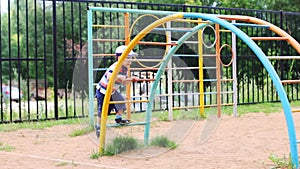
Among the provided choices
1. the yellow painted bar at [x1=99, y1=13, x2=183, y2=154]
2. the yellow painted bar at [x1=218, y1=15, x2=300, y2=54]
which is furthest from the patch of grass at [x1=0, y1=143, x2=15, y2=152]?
the yellow painted bar at [x1=218, y1=15, x2=300, y2=54]

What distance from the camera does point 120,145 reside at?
207 inches

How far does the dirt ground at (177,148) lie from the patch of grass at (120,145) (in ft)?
0.22

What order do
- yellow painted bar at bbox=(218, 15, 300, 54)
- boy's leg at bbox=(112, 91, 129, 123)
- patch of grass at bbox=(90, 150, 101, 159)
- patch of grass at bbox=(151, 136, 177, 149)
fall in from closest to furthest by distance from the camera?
1. yellow painted bar at bbox=(218, 15, 300, 54)
2. patch of grass at bbox=(90, 150, 101, 159)
3. patch of grass at bbox=(151, 136, 177, 149)
4. boy's leg at bbox=(112, 91, 129, 123)

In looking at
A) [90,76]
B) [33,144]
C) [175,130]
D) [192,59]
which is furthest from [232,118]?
[192,59]

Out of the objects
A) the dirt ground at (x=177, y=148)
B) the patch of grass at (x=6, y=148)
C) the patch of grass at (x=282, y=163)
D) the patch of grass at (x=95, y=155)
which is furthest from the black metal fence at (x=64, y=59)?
the patch of grass at (x=282, y=163)

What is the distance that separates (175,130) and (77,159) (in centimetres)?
264

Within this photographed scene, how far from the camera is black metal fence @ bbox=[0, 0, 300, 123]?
8.65 m

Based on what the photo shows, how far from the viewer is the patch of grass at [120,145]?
5176 mm

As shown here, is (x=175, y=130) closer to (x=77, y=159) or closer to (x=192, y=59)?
(x=77, y=159)

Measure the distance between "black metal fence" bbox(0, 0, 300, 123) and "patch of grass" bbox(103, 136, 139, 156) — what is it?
11.2 ft

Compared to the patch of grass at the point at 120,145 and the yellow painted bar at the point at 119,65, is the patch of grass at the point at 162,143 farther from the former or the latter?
the yellow painted bar at the point at 119,65

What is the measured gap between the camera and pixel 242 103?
11.2 meters

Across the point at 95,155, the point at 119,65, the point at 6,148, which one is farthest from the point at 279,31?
the point at 6,148

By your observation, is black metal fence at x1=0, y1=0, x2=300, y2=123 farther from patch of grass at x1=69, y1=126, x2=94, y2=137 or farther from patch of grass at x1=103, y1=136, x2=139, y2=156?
patch of grass at x1=103, y1=136, x2=139, y2=156
